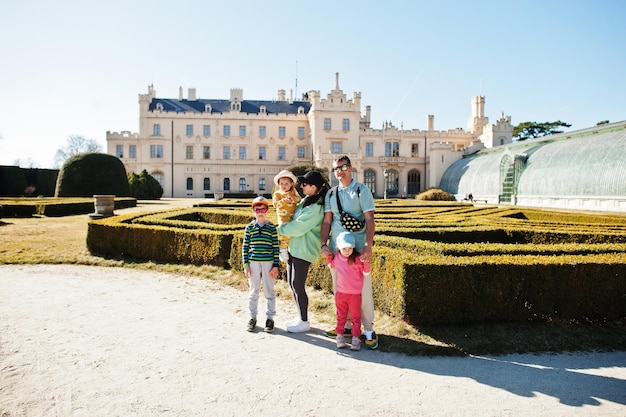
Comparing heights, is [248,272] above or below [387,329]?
above

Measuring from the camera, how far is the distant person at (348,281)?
4367 mm

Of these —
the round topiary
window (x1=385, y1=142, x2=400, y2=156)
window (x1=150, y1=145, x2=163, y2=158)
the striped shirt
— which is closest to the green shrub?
the round topiary

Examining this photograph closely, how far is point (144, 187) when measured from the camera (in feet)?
112

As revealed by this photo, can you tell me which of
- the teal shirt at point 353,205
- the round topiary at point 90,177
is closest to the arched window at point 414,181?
the round topiary at point 90,177

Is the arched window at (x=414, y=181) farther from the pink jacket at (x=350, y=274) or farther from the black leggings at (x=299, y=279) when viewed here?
the pink jacket at (x=350, y=274)

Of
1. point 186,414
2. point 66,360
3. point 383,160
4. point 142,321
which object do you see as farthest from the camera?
point 383,160

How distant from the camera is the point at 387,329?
194 inches

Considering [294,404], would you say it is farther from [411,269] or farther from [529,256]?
[529,256]

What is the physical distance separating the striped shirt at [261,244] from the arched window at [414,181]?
44.1 meters

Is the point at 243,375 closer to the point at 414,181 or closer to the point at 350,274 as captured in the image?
the point at 350,274

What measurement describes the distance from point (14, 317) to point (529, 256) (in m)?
6.71

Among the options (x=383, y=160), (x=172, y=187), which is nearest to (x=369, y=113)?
(x=383, y=160)

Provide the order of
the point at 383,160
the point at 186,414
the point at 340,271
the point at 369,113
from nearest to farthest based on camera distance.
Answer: the point at 186,414, the point at 340,271, the point at 383,160, the point at 369,113

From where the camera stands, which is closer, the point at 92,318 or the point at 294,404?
the point at 294,404
